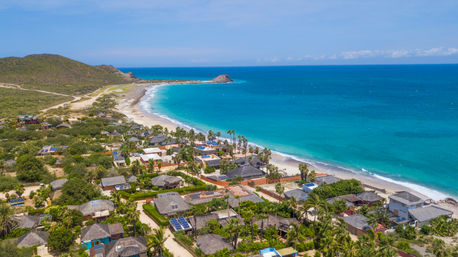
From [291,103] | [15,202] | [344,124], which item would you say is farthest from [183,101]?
Answer: [15,202]

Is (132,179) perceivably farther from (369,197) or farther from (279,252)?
Answer: (369,197)

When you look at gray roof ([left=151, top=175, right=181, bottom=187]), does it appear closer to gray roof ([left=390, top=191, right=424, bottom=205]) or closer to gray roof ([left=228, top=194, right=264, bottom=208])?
gray roof ([left=228, top=194, right=264, bottom=208])

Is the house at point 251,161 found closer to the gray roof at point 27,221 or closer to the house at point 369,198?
the house at point 369,198

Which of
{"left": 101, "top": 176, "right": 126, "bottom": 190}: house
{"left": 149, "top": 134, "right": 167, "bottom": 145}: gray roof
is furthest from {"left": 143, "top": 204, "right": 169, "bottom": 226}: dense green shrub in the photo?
{"left": 149, "top": 134, "right": 167, "bottom": 145}: gray roof

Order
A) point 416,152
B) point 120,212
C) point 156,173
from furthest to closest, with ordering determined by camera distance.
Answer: point 416,152 < point 156,173 < point 120,212

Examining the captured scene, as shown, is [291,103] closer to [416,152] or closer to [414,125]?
[414,125]

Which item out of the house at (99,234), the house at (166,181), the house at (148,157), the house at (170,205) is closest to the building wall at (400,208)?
the house at (170,205)

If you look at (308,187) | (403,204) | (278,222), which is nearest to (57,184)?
(278,222)
